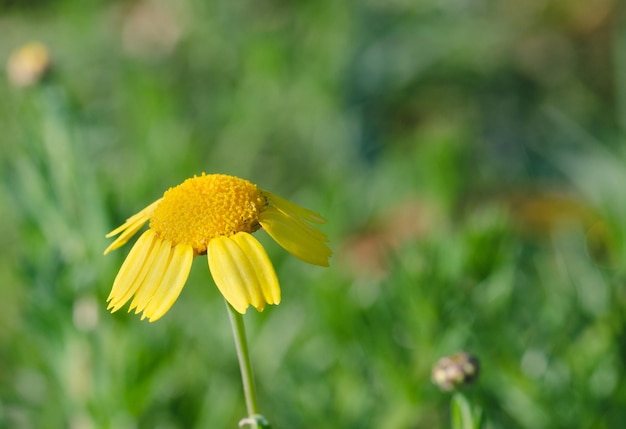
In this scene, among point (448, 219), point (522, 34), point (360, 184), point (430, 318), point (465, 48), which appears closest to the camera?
point (430, 318)

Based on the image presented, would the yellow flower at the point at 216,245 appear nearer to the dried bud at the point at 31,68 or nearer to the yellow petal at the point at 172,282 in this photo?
the yellow petal at the point at 172,282

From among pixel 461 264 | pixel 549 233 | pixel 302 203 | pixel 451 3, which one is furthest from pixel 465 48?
pixel 461 264

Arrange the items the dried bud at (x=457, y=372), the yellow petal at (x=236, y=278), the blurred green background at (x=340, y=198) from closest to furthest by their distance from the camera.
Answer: the yellow petal at (x=236, y=278), the dried bud at (x=457, y=372), the blurred green background at (x=340, y=198)

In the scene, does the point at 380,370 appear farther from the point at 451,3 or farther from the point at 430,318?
the point at 451,3

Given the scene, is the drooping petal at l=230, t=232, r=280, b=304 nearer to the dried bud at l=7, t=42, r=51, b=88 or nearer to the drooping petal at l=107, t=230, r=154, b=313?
the drooping petal at l=107, t=230, r=154, b=313

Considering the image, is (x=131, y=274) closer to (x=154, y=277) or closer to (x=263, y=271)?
(x=154, y=277)

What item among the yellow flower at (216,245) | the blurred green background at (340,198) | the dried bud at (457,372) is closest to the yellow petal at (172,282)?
the yellow flower at (216,245)
